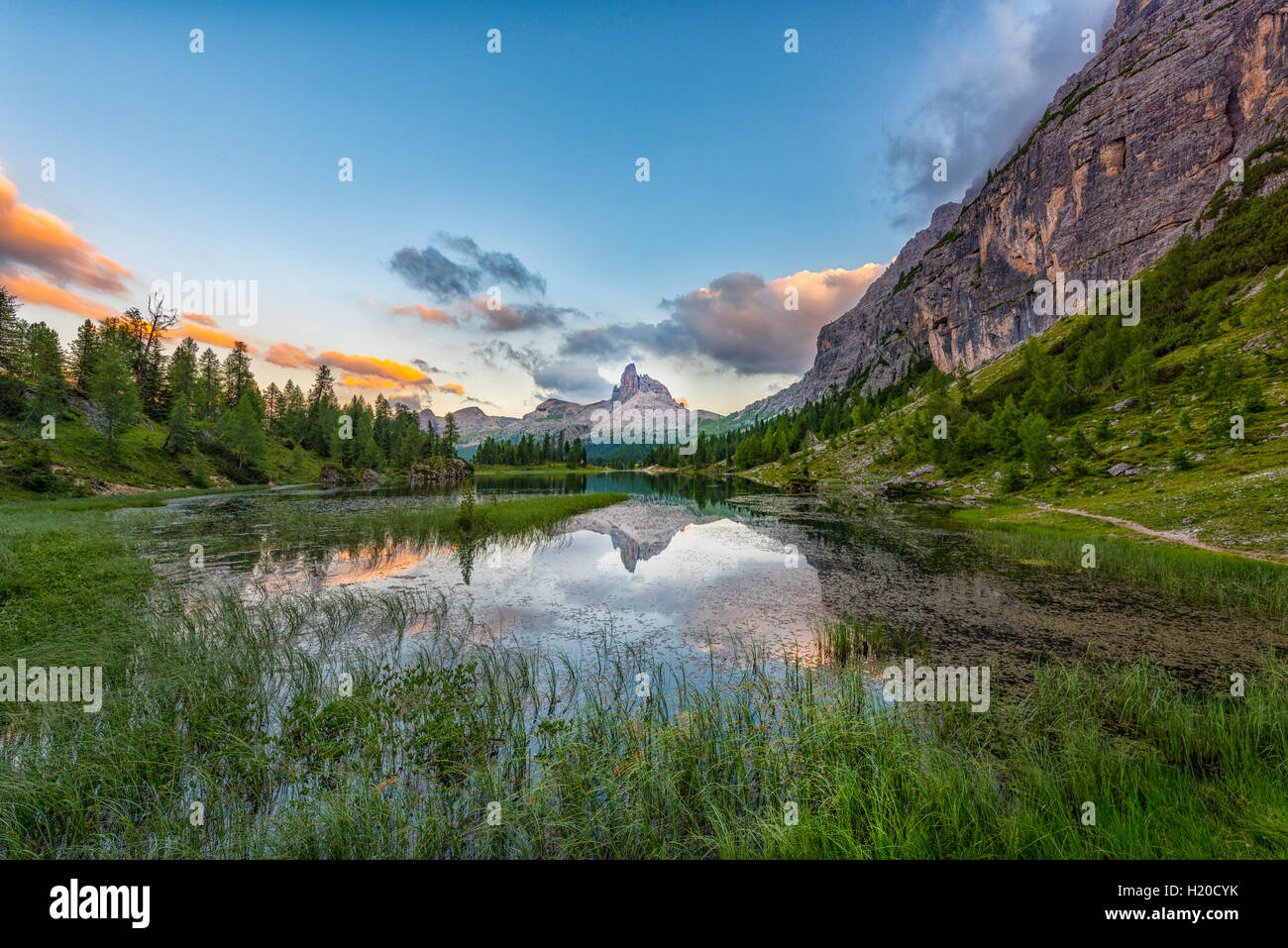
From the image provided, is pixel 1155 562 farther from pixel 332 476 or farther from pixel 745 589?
pixel 332 476

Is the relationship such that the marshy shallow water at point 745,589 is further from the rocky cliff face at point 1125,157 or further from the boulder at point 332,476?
the rocky cliff face at point 1125,157

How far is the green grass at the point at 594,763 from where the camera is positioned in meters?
6.28

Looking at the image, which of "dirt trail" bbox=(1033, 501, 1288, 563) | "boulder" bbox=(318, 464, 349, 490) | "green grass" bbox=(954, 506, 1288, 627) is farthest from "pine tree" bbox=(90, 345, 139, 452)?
"dirt trail" bbox=(1033, 501, 1288, 563)

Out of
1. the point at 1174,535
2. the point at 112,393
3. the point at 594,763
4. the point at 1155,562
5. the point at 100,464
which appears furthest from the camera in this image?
the point at 112,393

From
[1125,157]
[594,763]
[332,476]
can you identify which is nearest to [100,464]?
[332,476]

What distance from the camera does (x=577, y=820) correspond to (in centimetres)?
711

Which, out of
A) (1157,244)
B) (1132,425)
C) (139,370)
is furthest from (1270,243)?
(139,370)

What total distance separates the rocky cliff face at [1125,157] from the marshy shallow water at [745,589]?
163 metres

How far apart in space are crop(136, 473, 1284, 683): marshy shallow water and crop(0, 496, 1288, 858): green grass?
9.13 feet

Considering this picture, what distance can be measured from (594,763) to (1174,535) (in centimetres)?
4223

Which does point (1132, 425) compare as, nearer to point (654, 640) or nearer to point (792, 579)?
point (792, 579)

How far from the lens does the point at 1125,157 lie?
142 metres

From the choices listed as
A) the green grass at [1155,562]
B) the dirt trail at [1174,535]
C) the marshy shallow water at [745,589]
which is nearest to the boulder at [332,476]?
the marshy shallow water at [745,589]

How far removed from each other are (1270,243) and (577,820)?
145 metres
